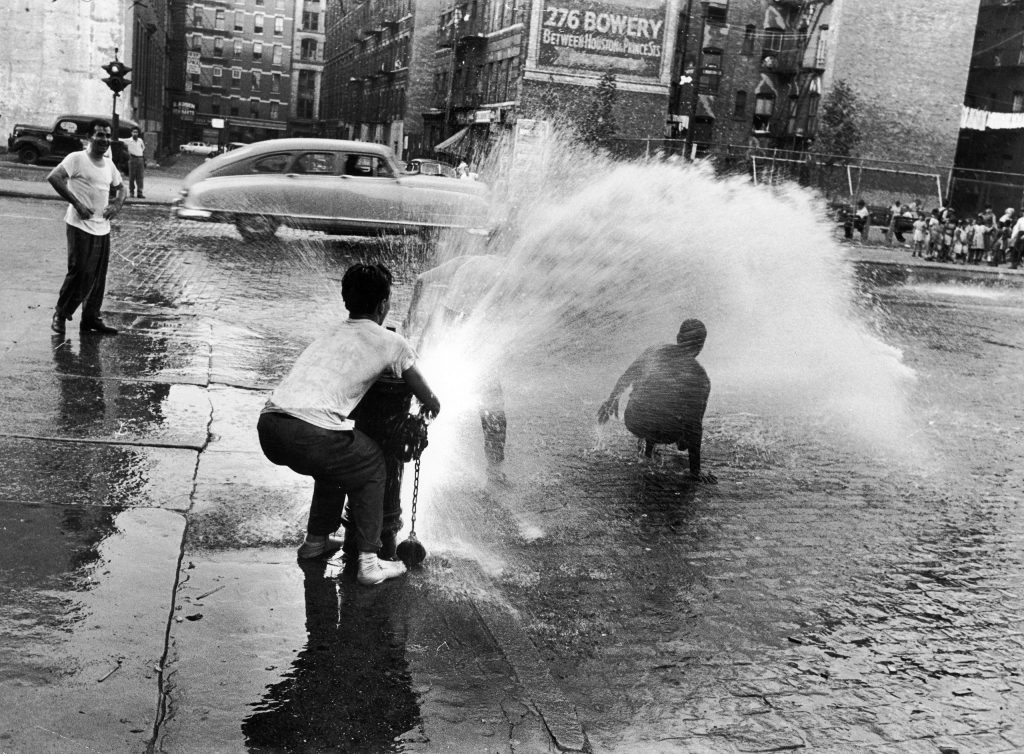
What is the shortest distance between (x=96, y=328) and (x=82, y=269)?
64cm

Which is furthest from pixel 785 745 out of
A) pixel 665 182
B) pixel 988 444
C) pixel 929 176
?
pixel 929 176

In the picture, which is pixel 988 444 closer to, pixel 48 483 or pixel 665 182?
pixel 665 182

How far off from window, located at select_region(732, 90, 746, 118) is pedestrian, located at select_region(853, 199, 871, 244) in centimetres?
1516

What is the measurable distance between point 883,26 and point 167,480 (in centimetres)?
4265

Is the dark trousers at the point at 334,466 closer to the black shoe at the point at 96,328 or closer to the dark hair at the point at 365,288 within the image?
the dark hair at the point at 365,288

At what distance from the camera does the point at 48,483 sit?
509 cm

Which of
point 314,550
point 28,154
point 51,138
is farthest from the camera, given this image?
point 51,138

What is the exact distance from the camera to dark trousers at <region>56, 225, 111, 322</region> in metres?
8.31

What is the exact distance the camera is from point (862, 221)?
32.8 metres

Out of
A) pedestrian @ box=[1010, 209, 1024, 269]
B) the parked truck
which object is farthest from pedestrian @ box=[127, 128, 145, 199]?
pedestrian @ box=[1010, 209, 1024, 269]

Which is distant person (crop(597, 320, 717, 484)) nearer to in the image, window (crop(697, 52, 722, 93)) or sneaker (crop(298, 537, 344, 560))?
sneaker (crop(298, 537, 344, 560))

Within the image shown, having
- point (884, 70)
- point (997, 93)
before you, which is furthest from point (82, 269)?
point (997, 93)

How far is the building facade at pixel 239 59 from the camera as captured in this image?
102588 millimetres

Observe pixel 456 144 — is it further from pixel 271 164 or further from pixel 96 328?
pixel 96 328
